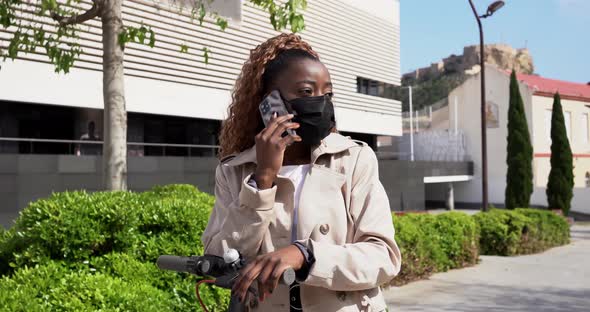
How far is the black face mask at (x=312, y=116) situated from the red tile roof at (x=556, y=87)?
38608 millimetres

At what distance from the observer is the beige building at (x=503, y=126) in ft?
122

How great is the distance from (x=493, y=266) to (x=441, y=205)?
96.6 ft

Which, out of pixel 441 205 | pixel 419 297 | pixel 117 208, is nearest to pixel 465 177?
pixel 441 205

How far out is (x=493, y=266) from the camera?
36.0ft

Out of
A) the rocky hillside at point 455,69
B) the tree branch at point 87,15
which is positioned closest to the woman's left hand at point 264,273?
the tree branch at point 87,15

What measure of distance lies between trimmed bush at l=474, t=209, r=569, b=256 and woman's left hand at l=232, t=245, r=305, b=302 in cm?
1190

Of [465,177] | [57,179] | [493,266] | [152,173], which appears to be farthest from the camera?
[465,177]

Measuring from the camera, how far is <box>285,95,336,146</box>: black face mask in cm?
156

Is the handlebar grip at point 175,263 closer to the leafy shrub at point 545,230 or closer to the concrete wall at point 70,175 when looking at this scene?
the concrete wall at point 70,175

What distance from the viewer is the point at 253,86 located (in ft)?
5.91

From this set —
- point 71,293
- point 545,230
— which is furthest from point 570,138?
point 71,293

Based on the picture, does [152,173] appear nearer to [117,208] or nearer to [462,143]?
Answer: [117,208]

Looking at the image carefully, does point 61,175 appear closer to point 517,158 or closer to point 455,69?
point 517,158

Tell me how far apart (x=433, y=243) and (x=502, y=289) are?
1382 mm
